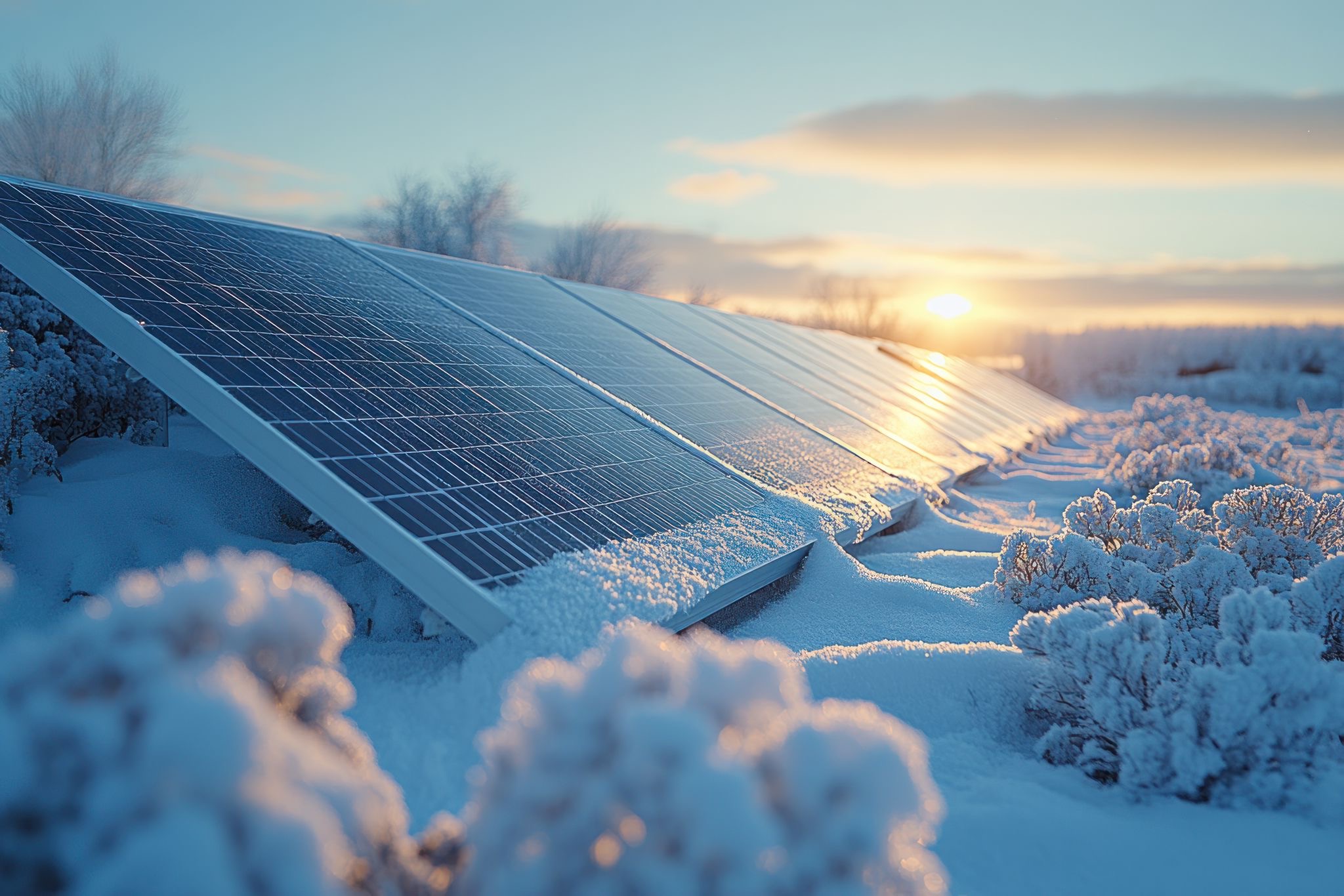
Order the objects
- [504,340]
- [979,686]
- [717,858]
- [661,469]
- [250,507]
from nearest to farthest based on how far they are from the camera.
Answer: [717,858] < [979,686] < [250,507] < [661,469] < [504,340]

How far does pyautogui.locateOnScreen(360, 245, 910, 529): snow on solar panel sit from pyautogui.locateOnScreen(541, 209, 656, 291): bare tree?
45.2m

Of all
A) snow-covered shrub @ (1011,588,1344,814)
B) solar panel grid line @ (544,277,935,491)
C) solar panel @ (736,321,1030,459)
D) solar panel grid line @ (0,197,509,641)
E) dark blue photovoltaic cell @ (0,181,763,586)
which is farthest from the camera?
solar panel @ (736,321,1030,459)

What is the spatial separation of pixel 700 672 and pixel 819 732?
0.97ft

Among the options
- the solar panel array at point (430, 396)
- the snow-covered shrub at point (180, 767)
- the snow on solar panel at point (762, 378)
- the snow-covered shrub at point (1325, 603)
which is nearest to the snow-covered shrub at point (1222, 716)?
the snow-covered shrub at point (1325, 603)

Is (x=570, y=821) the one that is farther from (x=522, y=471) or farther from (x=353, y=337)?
(x=353, y=337)

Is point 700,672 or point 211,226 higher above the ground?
point 211,226

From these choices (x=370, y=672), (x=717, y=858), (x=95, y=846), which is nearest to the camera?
(x=95, y=846)

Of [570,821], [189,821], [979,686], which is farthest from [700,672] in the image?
[979,686]

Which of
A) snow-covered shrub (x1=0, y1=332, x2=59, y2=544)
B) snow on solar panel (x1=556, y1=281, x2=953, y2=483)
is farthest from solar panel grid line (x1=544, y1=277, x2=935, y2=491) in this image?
snow-covered shrub (x1=0, y1=332, x2=59, y2=544)

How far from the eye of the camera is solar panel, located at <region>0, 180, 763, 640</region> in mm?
4145

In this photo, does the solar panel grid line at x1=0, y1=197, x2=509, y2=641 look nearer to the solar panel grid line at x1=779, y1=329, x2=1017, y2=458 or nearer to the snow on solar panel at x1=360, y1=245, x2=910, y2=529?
the snow on solar panel at x1=360, y1=245, x2=910, y2=529

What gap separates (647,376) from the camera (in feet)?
30.2

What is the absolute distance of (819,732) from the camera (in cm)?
196

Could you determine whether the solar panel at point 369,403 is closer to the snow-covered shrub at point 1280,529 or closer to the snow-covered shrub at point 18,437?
A: the snow-covered shrub at point 18,437
